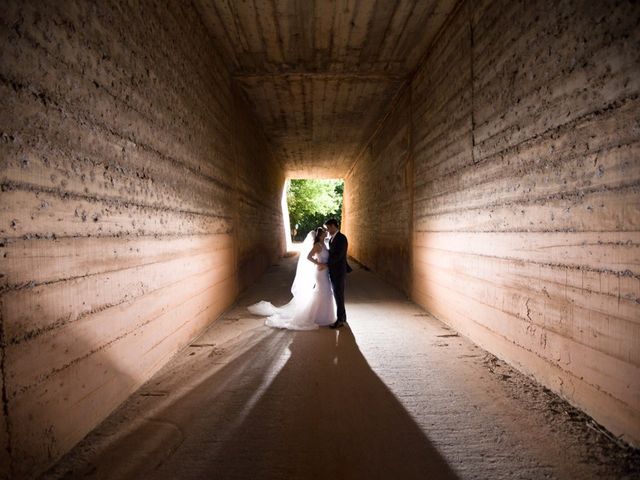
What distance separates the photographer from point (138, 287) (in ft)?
10.3

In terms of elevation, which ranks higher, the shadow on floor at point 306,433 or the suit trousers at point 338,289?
the suit trousers at point 338,289

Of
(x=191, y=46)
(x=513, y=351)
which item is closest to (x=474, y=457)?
(x=513, y=351)

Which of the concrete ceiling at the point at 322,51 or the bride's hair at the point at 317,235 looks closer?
the concrete ceiling at the point at 322,51

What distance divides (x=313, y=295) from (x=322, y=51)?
4.35 m

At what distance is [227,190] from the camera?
6539 mm

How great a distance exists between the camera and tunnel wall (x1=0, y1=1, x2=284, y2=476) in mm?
1894

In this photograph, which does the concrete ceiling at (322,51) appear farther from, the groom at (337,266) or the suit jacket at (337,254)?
the suit jacket at (337,254)

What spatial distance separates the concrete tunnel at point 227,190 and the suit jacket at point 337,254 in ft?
3.18

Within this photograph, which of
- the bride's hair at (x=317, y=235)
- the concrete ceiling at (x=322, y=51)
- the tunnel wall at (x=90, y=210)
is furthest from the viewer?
the bride's hair at (x=317, y=235)

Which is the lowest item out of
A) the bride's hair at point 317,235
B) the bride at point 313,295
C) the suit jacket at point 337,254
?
the bride at point 313,295

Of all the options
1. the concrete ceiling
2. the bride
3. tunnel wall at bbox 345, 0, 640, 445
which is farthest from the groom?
the concrete ceiling

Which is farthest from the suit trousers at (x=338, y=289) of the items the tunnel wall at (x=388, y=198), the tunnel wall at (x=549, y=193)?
the tunnel wall at (x=388, y=198)

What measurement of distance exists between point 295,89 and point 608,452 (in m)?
7.80

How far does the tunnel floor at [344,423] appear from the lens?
213 cm
